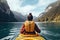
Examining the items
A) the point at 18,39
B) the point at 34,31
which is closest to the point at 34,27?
the point at 34,31

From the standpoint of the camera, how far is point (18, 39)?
19016mm

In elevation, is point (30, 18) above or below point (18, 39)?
above

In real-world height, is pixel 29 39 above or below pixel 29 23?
below

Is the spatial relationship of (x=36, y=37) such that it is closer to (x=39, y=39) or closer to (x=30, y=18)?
(x=39, y=39)

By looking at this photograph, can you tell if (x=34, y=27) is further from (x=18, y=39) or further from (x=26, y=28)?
(x=18, y=39)

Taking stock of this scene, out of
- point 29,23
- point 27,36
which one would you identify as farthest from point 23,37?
point 29,23

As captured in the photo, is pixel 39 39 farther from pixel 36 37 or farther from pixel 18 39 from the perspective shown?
pixel 18 39

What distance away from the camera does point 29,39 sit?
18438 millimetres

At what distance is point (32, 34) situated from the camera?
1944cm

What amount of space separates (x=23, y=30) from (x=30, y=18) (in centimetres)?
148

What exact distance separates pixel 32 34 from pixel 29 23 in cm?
128

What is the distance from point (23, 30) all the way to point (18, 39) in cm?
112

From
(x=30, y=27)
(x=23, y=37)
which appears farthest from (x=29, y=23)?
(x=23, y=37)

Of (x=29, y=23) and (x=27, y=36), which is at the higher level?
(x=29, y=23)
